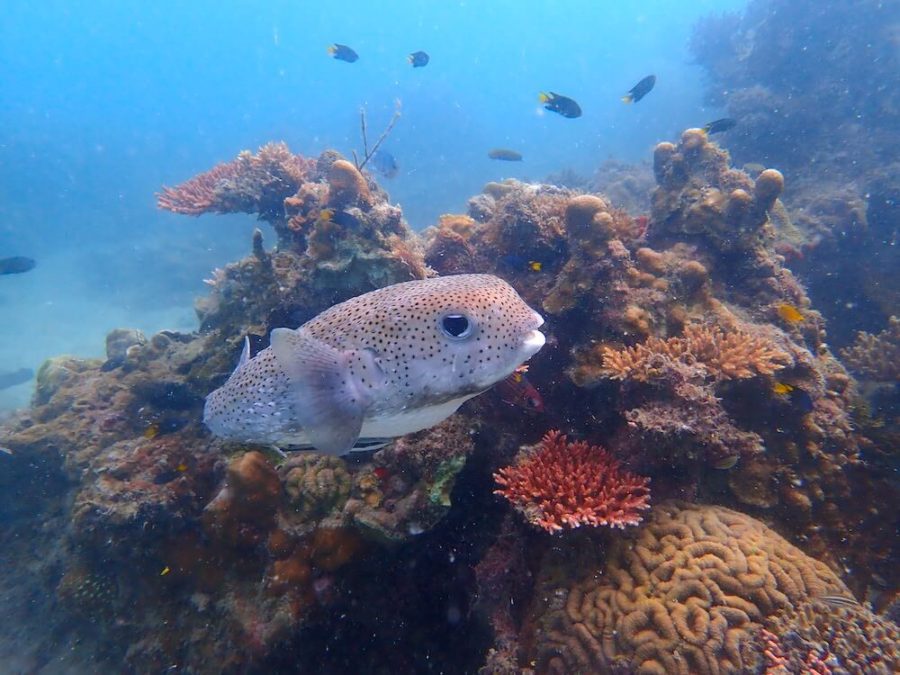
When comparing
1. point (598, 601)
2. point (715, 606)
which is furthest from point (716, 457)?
point (598, 601)

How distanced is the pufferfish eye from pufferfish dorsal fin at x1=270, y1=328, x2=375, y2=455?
717 millimetres

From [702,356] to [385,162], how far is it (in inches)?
340

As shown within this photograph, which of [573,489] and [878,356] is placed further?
→ [878,356]

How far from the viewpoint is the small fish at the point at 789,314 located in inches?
232

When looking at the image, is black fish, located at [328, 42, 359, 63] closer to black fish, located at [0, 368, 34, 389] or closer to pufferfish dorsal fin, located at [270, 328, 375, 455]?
pufferfish dorsal fin, located at [270, 328, 375, 455]

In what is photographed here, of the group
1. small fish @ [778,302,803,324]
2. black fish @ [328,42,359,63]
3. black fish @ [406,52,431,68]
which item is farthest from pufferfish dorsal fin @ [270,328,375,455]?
black fish @ [406,52,431,68]

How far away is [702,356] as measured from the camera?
4.89m

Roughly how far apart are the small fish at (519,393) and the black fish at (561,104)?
7337 millimetres

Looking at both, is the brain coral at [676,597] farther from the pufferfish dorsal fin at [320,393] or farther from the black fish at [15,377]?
the black fish at [15,377]

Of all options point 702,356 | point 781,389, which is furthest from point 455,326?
point 781,389

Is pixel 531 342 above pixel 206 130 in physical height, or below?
below

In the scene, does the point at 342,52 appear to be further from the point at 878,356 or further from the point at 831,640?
the point at 831,640

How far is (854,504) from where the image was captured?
5.05 meters

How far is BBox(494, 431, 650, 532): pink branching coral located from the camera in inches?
152
